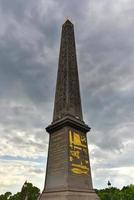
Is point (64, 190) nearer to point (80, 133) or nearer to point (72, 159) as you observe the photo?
point (72, 159)

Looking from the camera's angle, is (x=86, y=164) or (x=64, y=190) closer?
(x=64, y=190)

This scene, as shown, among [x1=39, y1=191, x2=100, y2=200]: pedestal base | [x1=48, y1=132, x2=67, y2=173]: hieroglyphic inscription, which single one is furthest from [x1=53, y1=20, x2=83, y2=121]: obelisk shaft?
[x1=39, y1=191, x2=100, y2=200]: pedestal base

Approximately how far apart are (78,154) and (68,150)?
90 cm

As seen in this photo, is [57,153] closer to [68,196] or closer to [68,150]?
[68,150]

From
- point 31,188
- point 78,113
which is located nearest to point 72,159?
point 78,113

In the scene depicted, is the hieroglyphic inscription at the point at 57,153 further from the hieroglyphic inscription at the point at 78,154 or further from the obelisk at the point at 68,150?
the hieroglyphic inscription at the point at 78,154

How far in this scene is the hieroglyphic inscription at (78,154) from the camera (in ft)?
40.0

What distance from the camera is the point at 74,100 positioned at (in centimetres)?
1573

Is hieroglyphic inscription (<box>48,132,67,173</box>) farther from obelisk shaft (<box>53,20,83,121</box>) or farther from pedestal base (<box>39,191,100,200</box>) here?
obelisk shaft (<box>53,20,83,121</box>)

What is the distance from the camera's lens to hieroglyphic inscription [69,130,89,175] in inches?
480

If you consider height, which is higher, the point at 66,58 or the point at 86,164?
the point at 66,58

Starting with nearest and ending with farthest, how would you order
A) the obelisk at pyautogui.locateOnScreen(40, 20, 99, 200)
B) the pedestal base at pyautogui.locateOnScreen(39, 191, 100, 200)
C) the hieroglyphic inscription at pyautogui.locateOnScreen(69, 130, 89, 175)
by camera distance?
the pedestal base at pyautogui.locateOnScreen(39, 191, 100, 200) < the obelisk at pyautogui.locateOnScreen(40, 20, 99, 200) < the hieroglyphic inscription at pyautogui.locateOnScreen(69, 130, 89, 175)

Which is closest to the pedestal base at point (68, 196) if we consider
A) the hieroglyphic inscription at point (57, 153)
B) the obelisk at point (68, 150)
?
the obelisk at point (68, 150)

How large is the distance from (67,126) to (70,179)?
327 centimetres
